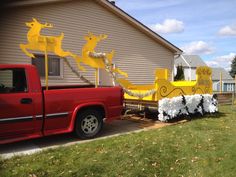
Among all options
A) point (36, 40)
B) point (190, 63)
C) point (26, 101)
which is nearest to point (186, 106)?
point (36, 40)

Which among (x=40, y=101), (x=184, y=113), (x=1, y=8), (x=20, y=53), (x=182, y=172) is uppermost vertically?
(x=1, y=8)

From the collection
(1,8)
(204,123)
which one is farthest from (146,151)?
(1,8)

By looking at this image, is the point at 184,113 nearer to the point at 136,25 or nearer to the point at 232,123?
the point at 232,123

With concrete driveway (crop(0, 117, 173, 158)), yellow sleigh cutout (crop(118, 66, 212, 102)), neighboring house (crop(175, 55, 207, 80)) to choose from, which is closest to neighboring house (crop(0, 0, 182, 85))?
yellow sleigh cutout (crop(118, 66, 212, 102))

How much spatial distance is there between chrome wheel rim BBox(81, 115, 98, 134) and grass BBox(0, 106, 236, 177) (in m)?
0.58

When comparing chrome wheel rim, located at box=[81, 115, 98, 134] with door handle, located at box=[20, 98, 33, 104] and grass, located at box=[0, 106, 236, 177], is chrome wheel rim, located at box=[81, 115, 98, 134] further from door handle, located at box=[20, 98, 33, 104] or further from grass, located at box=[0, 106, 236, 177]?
door handle, located at box=[20, 98, 33, 104]

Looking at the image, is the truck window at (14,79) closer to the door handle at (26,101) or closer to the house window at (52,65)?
the door handle at (26,101)

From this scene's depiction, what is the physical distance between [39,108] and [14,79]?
2.84 ft

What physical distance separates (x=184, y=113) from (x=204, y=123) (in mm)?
849

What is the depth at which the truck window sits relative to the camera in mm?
6367

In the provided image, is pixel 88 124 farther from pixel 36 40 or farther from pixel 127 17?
pixel 127 17

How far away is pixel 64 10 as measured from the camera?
1211cm

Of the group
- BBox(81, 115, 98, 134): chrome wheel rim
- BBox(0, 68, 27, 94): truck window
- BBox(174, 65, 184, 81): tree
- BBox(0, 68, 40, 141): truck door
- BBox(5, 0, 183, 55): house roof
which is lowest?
BBox(81, 115, 98, 134): chrome wheel rim

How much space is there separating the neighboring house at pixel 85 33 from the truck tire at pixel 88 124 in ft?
15.3
